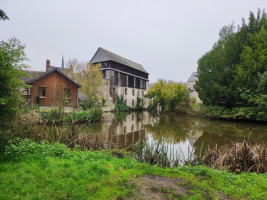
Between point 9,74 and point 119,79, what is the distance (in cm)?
2908

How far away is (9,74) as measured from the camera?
13.2 feet

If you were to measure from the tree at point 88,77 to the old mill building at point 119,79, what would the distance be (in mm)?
3944

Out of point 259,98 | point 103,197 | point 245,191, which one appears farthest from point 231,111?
point 103,197

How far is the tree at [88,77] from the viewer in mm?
23547

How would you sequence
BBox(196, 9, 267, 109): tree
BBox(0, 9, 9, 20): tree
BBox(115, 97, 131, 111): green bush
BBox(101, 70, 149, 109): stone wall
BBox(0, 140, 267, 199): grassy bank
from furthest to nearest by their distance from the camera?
1. BBox(115, 97, 131, 111): green bush
2. BBox(101, 70, 149, 109): stone wall
3. BBox(196, 9, 267, 109): tree
4. BBox(0, 9, 9, 20): tree
5. BBox(0, 140, 267, 199): grassy bank

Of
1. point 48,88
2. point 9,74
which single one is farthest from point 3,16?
point 48,88

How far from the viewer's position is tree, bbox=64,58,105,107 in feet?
77.3

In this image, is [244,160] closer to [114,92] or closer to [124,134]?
[124,134]

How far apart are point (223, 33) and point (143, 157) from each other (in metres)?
29.1

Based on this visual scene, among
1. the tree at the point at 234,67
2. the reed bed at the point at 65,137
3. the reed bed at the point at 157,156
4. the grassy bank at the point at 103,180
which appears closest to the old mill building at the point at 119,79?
the tree at the point at 234,67

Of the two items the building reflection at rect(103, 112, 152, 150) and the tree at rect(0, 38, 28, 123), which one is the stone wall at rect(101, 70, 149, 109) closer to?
the building reflection at rect(103, 112, 152, 150)

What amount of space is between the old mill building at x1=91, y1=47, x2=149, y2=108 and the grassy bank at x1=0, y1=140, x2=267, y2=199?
2557 centimetres

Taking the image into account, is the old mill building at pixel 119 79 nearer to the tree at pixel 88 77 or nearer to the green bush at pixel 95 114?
the tree at pixel 88 77

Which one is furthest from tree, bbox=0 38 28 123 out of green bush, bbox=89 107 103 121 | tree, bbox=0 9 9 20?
green bush, bbox=89 107 103 121
